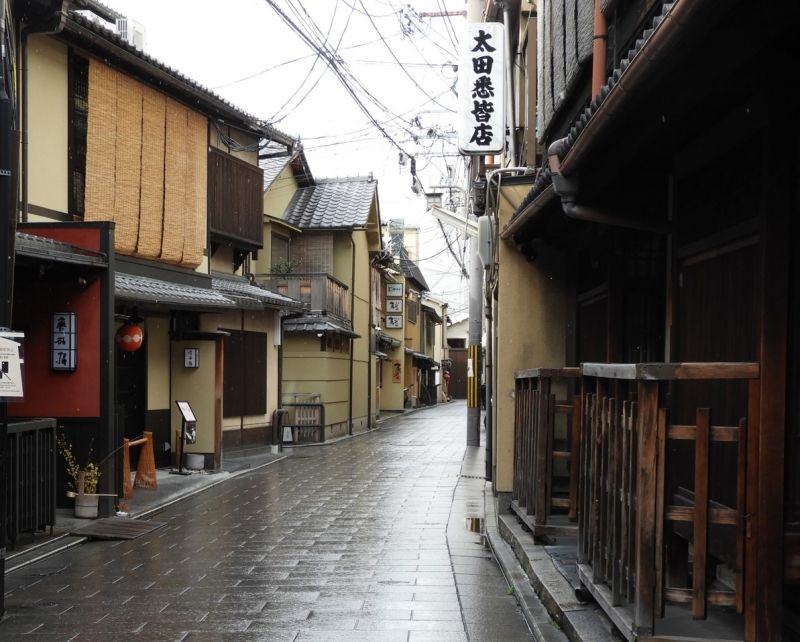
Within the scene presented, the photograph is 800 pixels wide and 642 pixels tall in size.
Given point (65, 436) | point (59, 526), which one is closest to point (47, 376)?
point (65, 436)

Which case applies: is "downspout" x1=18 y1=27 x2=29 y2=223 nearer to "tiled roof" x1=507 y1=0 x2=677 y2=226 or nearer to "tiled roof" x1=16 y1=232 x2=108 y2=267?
"tiled roof" x1=16 y1=232 x2=108 y2=267

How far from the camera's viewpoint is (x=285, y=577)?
8.76 metres

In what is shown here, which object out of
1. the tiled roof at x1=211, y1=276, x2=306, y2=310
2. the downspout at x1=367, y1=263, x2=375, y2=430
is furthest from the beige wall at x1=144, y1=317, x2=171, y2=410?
the downspout at x1=367, y1=263, x2=375, y2=430

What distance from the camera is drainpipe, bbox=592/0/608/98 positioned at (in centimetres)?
880

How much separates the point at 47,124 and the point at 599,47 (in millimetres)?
9389

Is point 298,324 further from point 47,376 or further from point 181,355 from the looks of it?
point 47,376

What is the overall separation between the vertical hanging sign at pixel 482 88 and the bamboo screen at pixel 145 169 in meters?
6.10

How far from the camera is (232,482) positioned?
17406 mm

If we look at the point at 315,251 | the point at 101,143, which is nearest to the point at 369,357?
the point at 315,251

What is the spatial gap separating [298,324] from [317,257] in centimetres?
490

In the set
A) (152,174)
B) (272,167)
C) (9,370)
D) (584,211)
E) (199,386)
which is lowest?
(199,386)

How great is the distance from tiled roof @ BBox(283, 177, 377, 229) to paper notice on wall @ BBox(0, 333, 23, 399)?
24.5 metres

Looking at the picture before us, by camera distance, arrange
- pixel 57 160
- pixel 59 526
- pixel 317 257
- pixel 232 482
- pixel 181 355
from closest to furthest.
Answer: pixel 59 526 → pixel 57 160 → pixel 232 482 → pixel 181 355 → pixel 317 257

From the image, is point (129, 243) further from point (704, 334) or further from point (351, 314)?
point (351, 314)
